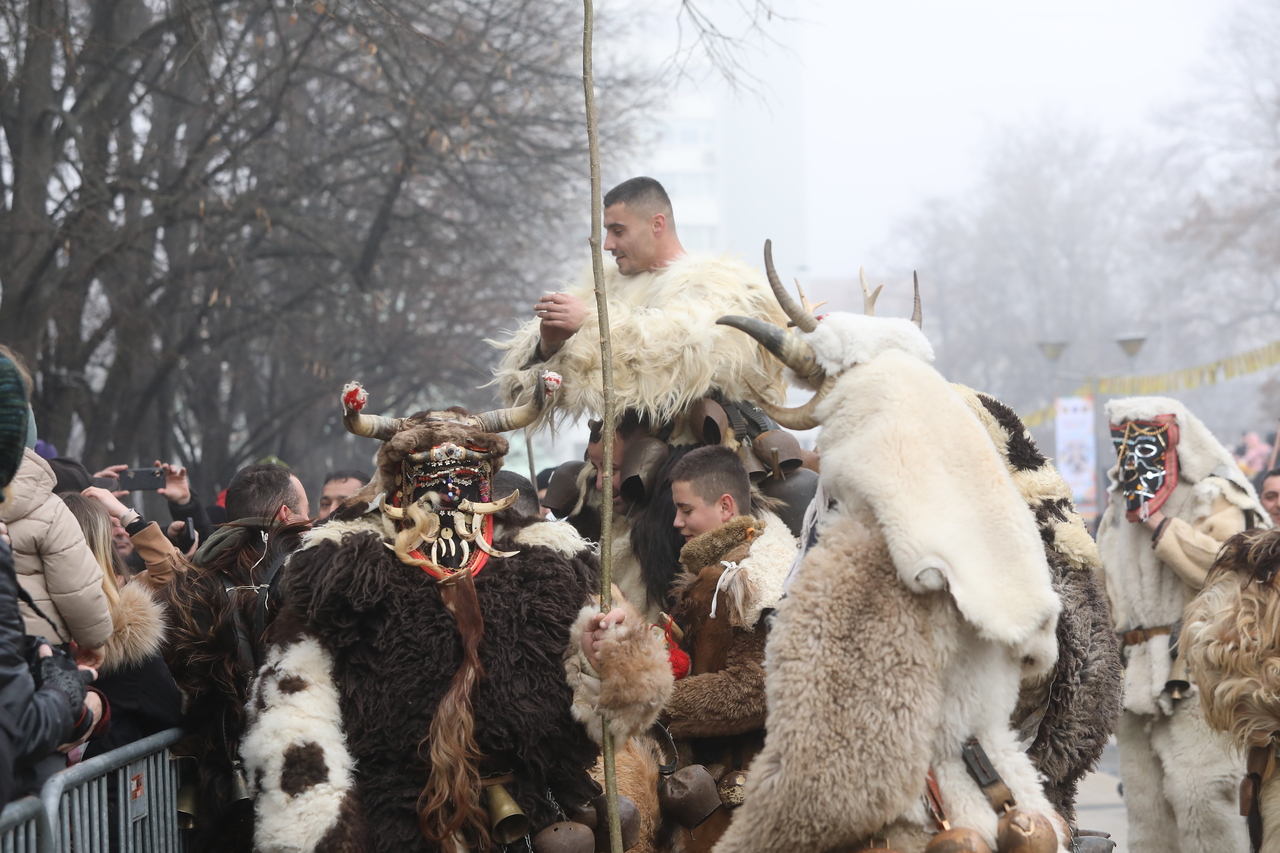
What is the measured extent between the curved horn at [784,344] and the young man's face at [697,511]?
4.74ft

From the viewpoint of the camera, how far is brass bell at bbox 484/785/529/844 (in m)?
3.48

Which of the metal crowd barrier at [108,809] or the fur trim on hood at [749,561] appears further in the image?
the fur trim on hood at [749,561]

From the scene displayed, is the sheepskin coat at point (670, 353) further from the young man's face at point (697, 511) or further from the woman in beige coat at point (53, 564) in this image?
the woman in beige coat at point (53, 564)

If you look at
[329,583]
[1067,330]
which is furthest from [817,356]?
[1067,330]

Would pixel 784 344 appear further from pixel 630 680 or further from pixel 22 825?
pixel 22 825

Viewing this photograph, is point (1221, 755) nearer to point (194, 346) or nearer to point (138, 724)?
point (138, 724)

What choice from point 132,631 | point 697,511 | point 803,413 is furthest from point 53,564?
point 803,413

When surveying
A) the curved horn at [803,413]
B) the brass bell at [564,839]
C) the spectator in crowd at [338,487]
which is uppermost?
the curved horn at [803,413]

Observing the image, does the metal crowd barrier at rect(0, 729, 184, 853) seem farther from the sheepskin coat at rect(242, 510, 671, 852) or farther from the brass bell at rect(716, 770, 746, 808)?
the brass bell at rect(716, 770, 746, 808)

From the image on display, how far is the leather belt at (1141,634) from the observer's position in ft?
21.2

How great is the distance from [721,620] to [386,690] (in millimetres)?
1175

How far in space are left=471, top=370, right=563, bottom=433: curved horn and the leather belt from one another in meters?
4.14

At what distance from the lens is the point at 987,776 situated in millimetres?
2768

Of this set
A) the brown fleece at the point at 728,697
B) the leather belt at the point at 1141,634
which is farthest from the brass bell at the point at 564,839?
the leather belt at the point at 1141,634
